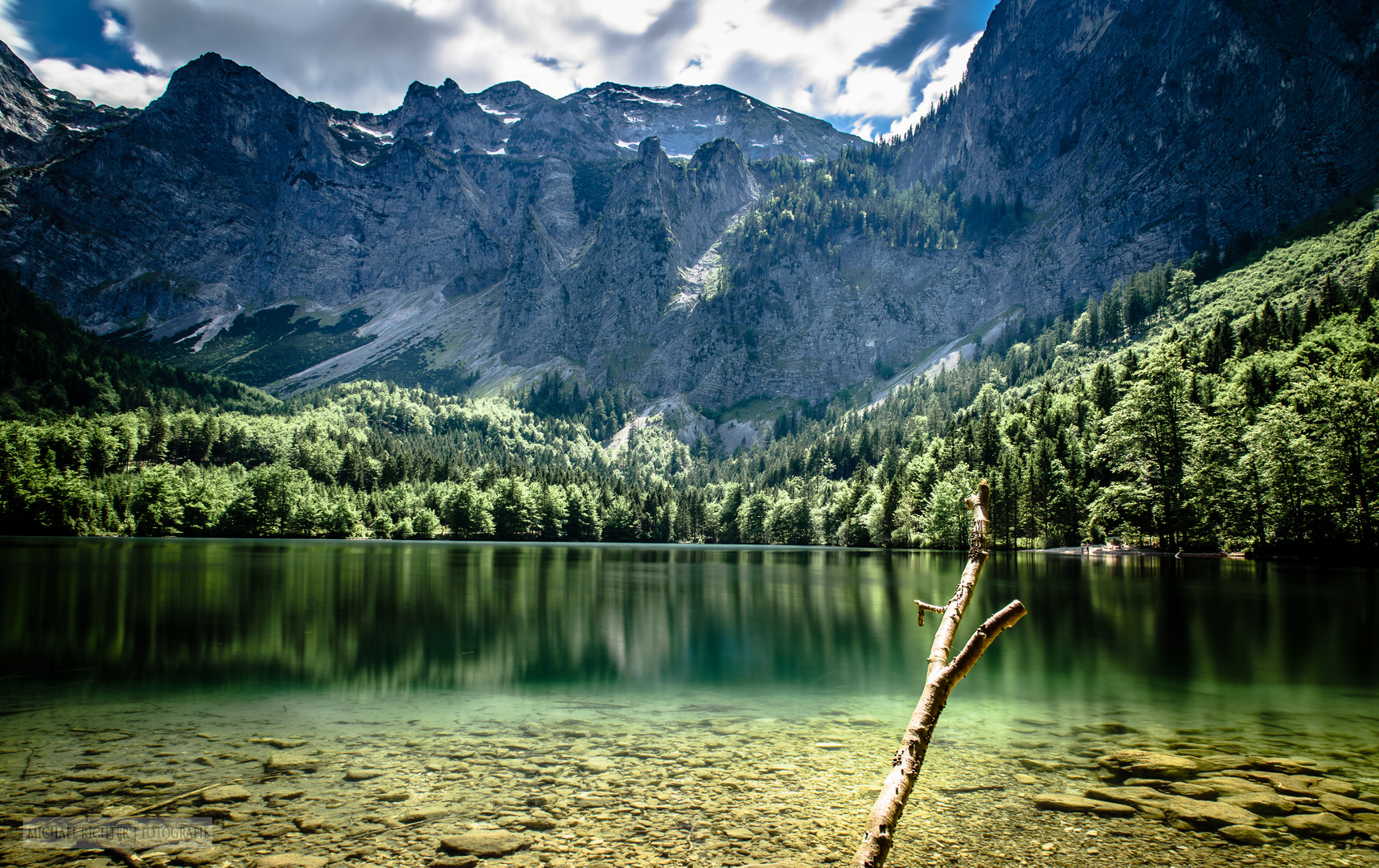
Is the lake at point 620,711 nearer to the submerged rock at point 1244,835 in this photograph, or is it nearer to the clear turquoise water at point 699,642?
the clear turquoise water at point 699,642

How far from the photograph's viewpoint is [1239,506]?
6450 centimetres

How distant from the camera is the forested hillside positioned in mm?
62344

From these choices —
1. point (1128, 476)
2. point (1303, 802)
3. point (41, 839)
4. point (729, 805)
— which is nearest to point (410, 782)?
point (41, 839)

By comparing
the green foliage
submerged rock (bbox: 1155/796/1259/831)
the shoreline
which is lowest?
the shoreline

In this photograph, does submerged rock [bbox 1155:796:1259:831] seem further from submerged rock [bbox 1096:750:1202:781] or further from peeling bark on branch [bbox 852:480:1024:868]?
peeling bark on branch [bbox 852:480:1024:868]

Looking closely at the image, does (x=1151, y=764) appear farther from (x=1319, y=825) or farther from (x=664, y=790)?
(x=664, y=790)

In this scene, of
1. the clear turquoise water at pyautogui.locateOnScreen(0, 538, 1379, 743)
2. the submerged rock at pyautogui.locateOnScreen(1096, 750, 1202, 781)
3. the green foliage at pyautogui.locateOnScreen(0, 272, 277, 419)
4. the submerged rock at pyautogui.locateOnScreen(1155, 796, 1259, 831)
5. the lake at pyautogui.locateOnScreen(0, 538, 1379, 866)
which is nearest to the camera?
the submerged rock at pyautogui.locateOnScreen(1155, 796, 1259, 831)

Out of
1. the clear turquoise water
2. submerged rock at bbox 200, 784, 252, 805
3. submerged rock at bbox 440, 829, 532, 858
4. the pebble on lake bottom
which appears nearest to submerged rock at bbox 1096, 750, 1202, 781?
the pebble on lake bottom

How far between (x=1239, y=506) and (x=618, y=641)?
215 ft

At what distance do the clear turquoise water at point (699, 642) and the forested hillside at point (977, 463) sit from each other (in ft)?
47.1

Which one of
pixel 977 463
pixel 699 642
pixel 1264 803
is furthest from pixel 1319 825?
pixel 977 463

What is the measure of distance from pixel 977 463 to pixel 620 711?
343 ft

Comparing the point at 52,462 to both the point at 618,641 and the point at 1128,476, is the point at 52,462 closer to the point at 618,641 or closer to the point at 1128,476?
the point at 618,641

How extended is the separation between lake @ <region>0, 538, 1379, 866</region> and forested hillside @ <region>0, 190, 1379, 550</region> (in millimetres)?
29635
